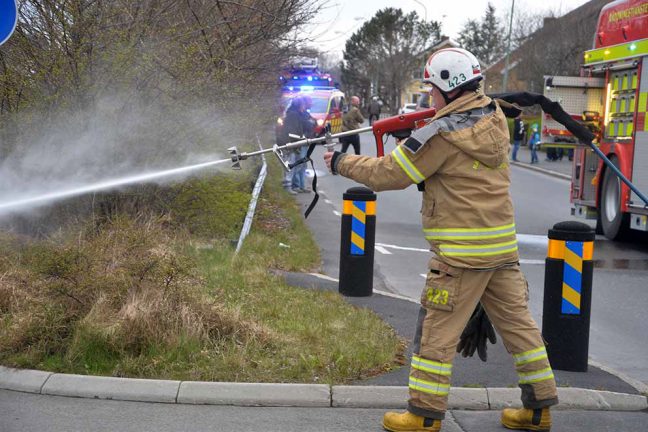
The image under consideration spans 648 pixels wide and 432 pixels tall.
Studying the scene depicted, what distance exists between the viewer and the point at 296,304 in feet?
23.1

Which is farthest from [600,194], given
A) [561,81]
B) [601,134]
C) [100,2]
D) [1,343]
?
[1,343]

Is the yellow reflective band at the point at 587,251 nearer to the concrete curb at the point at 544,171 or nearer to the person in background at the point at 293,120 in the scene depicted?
the person in background at the point at 293,120

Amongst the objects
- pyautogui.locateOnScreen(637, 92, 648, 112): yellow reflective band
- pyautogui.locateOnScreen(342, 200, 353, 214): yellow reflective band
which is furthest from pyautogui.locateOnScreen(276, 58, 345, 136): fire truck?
pyautogui.locateOnScreen(342, 200, 353, 214): yellow reflective band

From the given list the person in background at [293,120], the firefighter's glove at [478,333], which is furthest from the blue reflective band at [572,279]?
the person in background at [293,120]

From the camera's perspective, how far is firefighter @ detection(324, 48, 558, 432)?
440cm

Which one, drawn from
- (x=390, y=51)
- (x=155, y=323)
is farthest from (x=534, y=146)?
(x=390, y=51)

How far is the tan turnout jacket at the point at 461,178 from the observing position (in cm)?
439

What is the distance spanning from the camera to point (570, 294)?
5715 millimetres

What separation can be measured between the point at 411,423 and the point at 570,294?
1.76 m

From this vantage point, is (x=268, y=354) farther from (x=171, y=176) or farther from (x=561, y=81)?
(x=561, y=81)

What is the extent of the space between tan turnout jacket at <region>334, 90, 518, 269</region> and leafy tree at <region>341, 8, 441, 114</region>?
232ft

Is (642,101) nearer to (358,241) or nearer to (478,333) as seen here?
(358,241)

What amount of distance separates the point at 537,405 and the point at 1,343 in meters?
3.19

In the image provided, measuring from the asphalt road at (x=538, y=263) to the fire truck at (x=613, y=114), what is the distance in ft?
1.82
